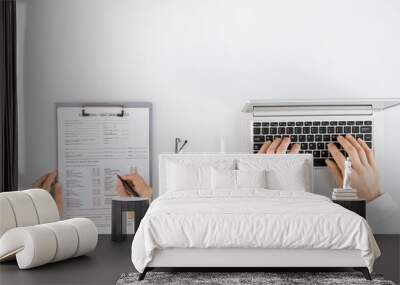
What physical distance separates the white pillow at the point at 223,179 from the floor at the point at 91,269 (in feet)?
3.39

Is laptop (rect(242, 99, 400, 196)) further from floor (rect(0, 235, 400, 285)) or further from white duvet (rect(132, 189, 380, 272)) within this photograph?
white duvet (rect(132, 189, 380, 272))

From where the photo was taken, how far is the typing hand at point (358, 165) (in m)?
6.02

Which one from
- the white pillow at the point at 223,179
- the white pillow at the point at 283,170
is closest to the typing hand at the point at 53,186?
the white pillow at the point at 223,179

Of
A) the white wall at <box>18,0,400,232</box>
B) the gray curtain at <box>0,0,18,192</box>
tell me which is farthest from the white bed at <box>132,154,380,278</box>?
the gray curtain at <box>0,0,18,192</box>

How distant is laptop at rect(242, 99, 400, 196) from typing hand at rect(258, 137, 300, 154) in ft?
0.19

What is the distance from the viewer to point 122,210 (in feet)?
18.4

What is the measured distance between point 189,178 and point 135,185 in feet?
3.16

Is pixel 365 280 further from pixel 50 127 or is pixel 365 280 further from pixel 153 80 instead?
pixel 50 127

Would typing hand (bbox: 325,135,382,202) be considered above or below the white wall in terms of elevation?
below

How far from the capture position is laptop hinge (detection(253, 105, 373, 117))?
6129mm

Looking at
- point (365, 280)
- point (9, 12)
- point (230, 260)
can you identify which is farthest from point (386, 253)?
point (9, 12)

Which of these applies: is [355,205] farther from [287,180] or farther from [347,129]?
[347,129]

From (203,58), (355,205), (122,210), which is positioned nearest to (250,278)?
(355,205)

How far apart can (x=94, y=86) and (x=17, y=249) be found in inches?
95.1
